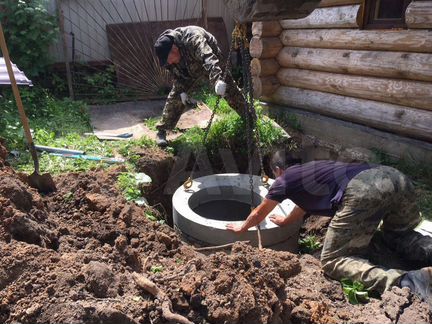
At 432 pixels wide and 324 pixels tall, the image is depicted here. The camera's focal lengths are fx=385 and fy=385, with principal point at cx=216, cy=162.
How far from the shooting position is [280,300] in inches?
88.5

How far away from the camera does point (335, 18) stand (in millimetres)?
5066

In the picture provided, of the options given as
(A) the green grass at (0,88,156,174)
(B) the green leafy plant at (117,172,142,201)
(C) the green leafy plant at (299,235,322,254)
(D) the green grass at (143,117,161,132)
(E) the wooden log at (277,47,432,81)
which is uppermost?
(E) the wooden log at (277,47,432,81)

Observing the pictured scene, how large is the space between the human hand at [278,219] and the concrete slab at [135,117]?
7.66ft

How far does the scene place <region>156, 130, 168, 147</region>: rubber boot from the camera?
528 centimetres

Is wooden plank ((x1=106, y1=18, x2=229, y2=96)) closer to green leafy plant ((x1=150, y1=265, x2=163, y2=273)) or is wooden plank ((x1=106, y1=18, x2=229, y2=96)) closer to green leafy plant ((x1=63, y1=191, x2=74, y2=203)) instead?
green leafy plant ((x1=63, y1=191, x2=74, y2=203))

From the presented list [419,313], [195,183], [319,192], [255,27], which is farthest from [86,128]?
[419,313]

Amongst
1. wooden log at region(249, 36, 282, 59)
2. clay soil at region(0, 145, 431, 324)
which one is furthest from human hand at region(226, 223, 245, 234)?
wooden log at region(249, 36, 282, 59)

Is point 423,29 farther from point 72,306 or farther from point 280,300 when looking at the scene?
point 72,306

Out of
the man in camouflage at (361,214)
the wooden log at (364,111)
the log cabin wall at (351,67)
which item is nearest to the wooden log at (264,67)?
the log cabin wall at (351,67)

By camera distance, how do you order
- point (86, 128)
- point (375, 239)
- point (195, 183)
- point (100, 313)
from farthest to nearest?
point (86, 128)
point (195, 183)
point (375, 239)
point (100, 313)

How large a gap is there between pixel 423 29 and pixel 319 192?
233 cm

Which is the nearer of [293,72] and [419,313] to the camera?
[419,313]

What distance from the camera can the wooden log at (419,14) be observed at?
401 cm

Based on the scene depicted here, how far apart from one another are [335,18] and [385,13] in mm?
639
